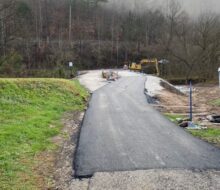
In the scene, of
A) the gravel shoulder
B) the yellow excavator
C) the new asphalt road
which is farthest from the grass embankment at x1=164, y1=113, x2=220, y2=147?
the yellow excavator

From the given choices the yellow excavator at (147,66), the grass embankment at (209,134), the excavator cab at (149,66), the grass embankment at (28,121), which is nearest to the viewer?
the grass embankment at (28,121)

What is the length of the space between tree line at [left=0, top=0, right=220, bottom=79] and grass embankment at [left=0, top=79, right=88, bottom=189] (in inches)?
779

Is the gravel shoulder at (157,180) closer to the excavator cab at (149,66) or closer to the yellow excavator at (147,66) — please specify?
the yellow excavator at (147,66)

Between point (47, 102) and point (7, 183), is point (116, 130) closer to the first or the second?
point (7, 183)

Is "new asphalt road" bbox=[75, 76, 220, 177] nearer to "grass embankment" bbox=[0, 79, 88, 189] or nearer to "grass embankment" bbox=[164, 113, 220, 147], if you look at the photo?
"grass embankment" bbox=[164, 113, 220, 147]

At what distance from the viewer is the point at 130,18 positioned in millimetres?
98125

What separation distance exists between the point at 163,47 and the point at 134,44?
21183mm

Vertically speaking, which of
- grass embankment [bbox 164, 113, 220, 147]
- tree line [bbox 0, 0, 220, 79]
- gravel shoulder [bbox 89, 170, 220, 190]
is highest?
tree line [bbox 0, 0, 220, 79]

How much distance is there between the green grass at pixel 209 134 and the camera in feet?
37.6

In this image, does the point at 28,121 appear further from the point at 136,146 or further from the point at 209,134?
the point at 209,134

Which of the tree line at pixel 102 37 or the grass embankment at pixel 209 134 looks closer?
the grass embankment at pixel 209 134

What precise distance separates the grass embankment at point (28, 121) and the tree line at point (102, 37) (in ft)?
64.9

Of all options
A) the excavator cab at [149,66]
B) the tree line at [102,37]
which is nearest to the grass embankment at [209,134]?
the tree line at [102,37]

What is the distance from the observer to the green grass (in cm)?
1145
